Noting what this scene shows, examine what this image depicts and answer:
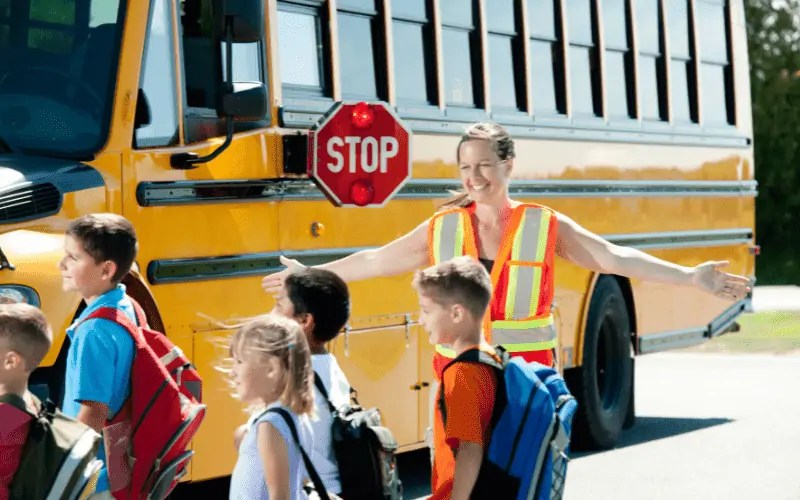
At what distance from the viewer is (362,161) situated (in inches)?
311

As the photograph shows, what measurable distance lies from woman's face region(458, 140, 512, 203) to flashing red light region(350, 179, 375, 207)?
223 cm

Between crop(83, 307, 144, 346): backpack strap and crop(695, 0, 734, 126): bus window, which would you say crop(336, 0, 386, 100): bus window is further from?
crop(695, 0, 734, 126): bus window

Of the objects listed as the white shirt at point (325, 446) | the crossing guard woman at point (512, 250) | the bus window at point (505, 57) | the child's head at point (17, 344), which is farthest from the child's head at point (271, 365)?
the bus window at point (505, 57)

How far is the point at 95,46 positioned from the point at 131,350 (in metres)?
2.31

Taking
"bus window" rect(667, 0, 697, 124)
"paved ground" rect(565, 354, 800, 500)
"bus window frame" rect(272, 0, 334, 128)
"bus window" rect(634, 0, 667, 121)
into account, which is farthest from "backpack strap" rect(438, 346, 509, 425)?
"bus window" rect(667, 0, 697, 124)

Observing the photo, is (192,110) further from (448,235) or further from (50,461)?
(50,461)

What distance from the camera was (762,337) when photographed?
1992 centimetres

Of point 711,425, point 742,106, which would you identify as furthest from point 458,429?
point 742,106

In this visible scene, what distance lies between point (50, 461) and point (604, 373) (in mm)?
7050

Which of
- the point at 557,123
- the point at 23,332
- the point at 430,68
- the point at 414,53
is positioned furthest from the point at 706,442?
the point at 23,332

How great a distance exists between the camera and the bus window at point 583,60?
10344 mm

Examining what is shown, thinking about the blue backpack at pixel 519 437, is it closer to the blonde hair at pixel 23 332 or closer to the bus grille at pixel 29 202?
the blonde hair at pixel 23 332

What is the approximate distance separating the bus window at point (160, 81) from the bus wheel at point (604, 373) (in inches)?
158

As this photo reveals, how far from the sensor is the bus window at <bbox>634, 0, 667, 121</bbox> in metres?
11.2
